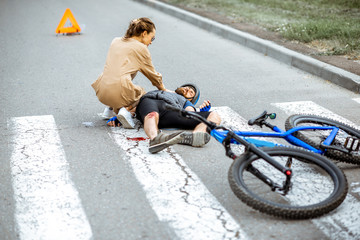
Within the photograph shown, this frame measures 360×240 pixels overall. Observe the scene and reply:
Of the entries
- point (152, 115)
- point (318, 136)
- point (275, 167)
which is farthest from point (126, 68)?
point (275, 167)

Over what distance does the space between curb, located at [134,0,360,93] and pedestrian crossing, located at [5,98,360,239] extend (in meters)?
3.62

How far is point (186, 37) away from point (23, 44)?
138 inches

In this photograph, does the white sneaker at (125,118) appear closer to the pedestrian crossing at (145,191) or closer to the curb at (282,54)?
the pedestrian crossing at (145,191)

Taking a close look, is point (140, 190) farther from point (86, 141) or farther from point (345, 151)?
point (345, 151)

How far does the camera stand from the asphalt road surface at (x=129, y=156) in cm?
352

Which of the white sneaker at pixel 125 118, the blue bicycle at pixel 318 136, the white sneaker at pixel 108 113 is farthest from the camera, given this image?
the white sneaker at pixel 108 113

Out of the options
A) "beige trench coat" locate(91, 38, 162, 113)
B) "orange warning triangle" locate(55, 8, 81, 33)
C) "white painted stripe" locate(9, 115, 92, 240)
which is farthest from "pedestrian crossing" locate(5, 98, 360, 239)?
"orange warning triangle" locate(55, 8, 81, 33)

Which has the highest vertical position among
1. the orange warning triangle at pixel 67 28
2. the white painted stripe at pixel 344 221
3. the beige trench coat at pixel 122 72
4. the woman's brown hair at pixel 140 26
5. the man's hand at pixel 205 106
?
the woman's brown hair at pixel 140 26

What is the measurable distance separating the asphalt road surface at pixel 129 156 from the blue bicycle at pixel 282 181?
0.40 ft

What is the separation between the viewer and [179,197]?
12.9ft

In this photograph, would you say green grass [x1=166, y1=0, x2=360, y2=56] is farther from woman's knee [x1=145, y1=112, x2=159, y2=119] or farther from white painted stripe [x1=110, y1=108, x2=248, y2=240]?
white painted stripe [x1=110, y1=108, x2=248, y2=240]

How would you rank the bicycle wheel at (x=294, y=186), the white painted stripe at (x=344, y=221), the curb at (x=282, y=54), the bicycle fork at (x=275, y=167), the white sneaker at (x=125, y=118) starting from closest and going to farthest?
1. the white painted stripe at (x=344, y=221)
2. the bicycle wheel at (x=294, y=186)
3. the bicycle fork at (x=275, y=167)
4. the white sneaker at (x=125, y=118)
5. the curb at (x=282, y=54)

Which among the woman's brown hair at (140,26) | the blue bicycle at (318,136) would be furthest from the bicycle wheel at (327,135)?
the woman's brown hair at (140,26)

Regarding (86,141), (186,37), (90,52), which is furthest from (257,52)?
(86,141)
